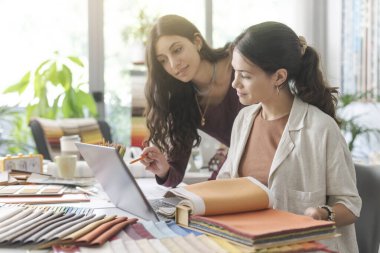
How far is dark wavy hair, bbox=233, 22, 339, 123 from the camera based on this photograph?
156 centimetres

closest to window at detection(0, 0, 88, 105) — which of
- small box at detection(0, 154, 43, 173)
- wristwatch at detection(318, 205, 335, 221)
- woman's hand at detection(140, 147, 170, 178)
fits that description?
small box at detection(0, 154, 43, 173)

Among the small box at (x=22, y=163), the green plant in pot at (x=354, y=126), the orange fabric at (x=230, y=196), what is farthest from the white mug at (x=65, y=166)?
the green plant in pot at (x=354, y=126)

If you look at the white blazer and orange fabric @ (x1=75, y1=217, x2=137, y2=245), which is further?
the white blazer

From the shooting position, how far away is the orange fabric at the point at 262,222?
3.30 ft

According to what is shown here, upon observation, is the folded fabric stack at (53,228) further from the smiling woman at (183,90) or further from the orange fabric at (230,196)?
the smiling woman at (183,90)

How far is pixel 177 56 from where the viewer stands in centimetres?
209

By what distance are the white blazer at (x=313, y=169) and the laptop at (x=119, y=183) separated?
32 centimetres

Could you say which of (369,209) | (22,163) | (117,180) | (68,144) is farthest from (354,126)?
(117,180)

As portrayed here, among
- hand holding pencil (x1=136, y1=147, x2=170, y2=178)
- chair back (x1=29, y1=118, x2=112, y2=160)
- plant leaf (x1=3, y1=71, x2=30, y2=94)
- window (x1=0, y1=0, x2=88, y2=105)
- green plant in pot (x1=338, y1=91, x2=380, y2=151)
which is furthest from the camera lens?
window (x1=0, y1=0, x2=88, y2=105)

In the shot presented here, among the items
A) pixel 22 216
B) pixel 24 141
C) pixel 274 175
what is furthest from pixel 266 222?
pixel 24 141

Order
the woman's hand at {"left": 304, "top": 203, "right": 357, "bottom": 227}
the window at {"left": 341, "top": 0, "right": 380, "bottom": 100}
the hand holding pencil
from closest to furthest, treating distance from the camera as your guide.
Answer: the woman's hand at {"left": 304, "top": 203, "right": 357, "bottom": 227} < the hand holding pencil < the window at {"left": 341, "top": 0, "right": 380, "bottom": 100}

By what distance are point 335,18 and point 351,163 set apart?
3.59 m

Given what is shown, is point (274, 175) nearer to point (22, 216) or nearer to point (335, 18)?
point (22, 216)

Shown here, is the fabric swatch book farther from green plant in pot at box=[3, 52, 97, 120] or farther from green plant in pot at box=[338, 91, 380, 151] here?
green plant in pot at box=[3, 52, 97, 120]
